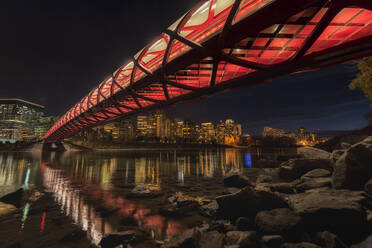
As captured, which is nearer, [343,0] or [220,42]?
[343,0]

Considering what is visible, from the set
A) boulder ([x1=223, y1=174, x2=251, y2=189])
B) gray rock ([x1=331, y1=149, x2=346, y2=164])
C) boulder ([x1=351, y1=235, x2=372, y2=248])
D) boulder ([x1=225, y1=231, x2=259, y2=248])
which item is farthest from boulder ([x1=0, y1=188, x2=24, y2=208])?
gray rock ([x1=331, y1=149, x2=346, y2=164])

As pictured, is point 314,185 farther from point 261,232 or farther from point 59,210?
point 59,210

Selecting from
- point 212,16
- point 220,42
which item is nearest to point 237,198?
point 220,42

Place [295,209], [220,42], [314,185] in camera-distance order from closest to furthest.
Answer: [295,209] < [220,42] < [314,185]

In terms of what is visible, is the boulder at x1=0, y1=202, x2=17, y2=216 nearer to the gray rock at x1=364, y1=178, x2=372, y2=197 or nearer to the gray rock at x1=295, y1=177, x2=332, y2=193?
the gray rock at x1=295, y1=177, x2=332, y2=193

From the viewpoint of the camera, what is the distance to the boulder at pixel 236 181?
12.5m

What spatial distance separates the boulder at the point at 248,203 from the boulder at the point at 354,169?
4.06 metres

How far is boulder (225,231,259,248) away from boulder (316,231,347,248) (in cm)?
176

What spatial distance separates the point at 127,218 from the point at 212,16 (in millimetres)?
9848

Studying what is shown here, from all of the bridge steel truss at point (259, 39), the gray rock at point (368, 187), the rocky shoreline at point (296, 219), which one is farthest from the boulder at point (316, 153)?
the bridge steel truss at point (259, 39)

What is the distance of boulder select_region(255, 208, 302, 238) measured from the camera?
5371 mm

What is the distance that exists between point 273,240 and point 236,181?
7.87 m

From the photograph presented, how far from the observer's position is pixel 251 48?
27.7 ft

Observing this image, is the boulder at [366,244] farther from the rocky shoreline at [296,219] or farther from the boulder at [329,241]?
the boulder at [329,241]
